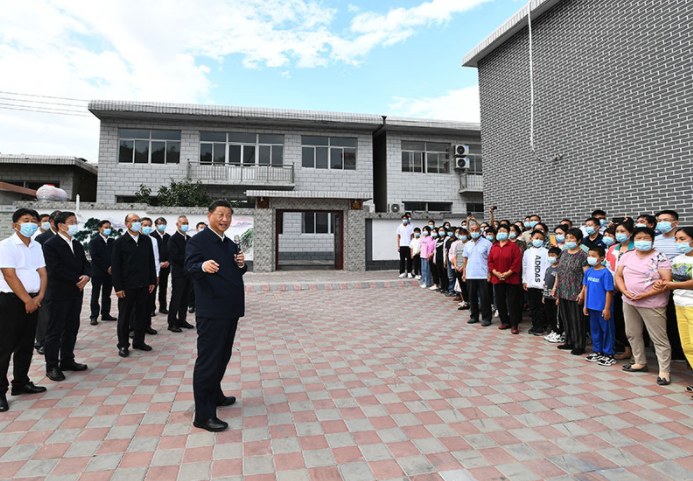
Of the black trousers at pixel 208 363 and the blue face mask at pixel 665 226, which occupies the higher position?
the blue face mask at pixel 665 226

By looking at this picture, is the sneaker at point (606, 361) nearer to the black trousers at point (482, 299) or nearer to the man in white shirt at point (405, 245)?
the black trousers at point (482, 299)

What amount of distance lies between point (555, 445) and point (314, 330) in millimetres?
3879

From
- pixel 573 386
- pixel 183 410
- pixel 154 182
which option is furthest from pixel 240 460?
pixel 154 182

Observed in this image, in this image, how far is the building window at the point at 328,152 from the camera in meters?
17.9

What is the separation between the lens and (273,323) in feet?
21.0

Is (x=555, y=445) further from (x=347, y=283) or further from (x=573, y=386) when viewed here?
(x=347, y=283)

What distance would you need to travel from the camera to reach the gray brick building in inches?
251

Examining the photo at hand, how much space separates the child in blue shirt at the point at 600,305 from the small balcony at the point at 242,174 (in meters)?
14.1

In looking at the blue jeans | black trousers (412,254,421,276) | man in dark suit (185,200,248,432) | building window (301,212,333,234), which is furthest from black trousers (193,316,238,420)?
building window (301,212,333,234)

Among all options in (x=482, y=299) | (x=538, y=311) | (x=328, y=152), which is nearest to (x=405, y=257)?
(x=482, y=299)

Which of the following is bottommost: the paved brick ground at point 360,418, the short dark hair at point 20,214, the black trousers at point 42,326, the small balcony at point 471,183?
the paved brick ground at point 360,418

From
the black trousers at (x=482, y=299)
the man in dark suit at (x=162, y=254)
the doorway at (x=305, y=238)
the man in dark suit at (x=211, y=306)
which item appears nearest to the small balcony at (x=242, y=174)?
the doorway at (x=305, y=238)

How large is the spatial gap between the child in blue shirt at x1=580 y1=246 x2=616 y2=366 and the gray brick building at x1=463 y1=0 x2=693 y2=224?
3.04 metres

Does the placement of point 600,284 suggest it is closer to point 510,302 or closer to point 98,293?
point 510,302
